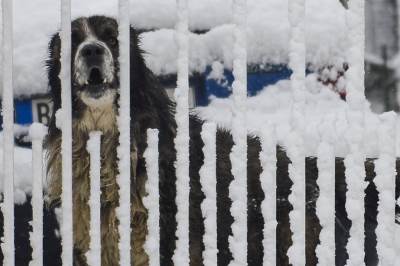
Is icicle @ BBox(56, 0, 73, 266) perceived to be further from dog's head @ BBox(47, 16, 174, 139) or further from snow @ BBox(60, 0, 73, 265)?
dog's head @ BBox(47, 16, 174, 139)

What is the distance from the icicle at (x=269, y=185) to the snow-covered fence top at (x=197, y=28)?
1.18 meters

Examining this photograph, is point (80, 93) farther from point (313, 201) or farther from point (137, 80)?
point (313, 201)

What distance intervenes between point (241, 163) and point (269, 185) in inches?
4.8

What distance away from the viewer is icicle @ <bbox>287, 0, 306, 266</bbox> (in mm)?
2430

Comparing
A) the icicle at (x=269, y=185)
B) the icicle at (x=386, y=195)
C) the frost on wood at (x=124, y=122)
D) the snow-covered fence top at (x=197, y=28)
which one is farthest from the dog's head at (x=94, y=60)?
the icicle at (x=386, y=195)

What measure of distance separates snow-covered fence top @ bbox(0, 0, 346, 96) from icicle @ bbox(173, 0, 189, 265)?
114 centimetres

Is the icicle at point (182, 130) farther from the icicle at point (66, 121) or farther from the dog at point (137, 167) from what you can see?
the dog at point (137, 167)

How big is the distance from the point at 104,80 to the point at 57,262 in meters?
0.94

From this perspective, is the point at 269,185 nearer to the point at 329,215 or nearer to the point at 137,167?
the point at 329,215

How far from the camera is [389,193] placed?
248 cm

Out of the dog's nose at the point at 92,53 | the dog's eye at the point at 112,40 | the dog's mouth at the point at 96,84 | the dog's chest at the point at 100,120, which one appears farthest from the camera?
the dog's eye at the point at 112,40

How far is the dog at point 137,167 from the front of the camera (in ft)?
10.1

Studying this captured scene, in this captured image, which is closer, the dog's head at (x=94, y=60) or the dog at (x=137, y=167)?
the dog's head at (x=94, y=60)

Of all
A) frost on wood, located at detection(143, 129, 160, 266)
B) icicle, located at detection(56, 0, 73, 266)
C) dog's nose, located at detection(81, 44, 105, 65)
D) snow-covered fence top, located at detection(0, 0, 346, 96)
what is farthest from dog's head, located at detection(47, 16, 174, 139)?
frost on wood, located at detection(143, 129, 160, 266)
